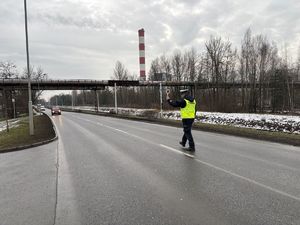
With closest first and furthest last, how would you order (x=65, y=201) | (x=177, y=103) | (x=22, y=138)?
1. (x=65, y=201)
2. (x=177, y=103)
3. (x=22, y=138)

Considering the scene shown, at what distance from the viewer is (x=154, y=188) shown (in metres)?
5.18

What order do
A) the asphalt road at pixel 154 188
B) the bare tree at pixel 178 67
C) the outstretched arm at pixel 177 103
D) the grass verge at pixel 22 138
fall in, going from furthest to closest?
the bare tree at pixel 178 67 → the grass verge at pixel 22 138 → the outstretched arm at pixel 177 103 → the asphalt road at pixel 154 188

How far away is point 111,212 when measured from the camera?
4105mm

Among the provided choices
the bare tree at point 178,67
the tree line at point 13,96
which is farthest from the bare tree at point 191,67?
the tree line at point 13,96

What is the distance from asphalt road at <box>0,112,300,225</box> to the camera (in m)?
3.93

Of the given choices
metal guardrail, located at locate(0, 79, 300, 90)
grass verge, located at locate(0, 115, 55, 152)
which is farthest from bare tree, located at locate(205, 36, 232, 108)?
grass verge, located at locate(0, 115, 55, 152)

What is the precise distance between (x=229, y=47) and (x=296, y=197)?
133ft

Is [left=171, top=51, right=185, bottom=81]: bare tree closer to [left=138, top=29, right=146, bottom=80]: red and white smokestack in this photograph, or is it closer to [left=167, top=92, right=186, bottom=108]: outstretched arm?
[left=138, top=29, right=146, bottom=80]: red and white smokestack

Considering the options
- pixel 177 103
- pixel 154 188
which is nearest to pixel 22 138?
pixel 177 103

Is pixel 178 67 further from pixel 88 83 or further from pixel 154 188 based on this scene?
pixel 154 188

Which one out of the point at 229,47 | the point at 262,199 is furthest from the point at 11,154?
the point at 229,47

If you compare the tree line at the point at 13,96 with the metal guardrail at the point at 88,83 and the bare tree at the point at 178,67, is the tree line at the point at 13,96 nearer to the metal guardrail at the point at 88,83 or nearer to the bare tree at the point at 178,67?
the metal guardrail at the point at 88,83

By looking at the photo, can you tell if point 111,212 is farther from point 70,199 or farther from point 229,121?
point 229,121

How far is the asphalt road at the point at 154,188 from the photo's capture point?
155 inches
